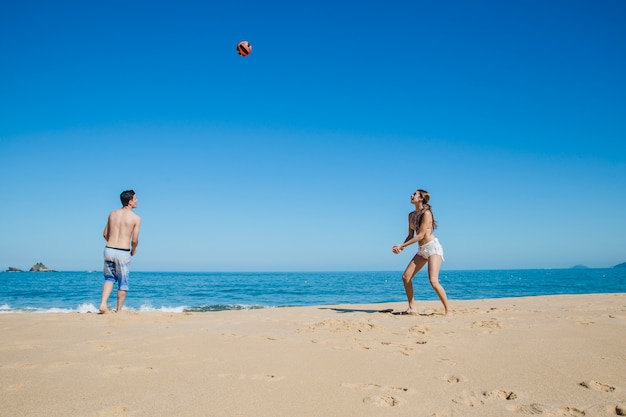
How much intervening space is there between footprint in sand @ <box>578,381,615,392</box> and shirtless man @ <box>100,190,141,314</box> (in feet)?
19.7

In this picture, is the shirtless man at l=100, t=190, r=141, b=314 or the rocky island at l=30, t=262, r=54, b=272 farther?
the rocky island at l=30, t=262, r=54, b=272

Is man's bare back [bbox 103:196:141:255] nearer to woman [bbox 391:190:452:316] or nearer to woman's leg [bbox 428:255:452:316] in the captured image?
woman [bbox 391:190:452:316]

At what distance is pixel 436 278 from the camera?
19.5ft

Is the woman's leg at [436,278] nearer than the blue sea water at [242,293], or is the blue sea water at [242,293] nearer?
the woman's leg at [436,278]

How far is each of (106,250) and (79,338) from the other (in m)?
2.40

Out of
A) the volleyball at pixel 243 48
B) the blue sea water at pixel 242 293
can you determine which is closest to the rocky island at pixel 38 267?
the blue sea water at pixel 242 293

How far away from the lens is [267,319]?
5.70 metres

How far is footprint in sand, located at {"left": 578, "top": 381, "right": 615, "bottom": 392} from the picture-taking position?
241 centimetres

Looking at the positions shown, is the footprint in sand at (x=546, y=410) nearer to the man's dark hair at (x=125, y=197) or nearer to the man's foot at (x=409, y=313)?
the man's foot at (x=409, y=313)

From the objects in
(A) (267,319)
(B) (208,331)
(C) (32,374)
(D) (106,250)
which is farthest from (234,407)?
(D) (106,250)

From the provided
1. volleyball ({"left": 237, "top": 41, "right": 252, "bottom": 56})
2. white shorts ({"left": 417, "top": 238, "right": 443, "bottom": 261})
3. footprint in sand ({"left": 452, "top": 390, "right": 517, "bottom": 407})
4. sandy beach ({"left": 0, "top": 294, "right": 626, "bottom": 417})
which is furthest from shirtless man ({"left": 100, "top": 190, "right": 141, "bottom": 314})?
footprint in sand ({"left": 452, "top": 390, "right": 517, "bottom": 407})

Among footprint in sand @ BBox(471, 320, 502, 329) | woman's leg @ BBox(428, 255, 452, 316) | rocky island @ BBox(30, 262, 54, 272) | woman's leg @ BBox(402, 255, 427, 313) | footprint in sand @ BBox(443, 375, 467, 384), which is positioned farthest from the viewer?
rocky island @ BBox(30, 262, 54, 272)

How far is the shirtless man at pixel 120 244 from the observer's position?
6164 millimetres

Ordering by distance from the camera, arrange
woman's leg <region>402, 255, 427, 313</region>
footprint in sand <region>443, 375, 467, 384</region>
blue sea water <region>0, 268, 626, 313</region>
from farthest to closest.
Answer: blue sea water <region>0, 268, 626, 313</region>, woman's leg <region>402, 255, 427, 313</region>, footprint in sand <region>443, 375, 467, 384</region>
